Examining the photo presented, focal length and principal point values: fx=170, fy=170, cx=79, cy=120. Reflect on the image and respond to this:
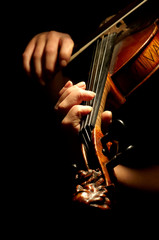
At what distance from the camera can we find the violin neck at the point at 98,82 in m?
0.55

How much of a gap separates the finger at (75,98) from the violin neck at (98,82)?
0.14 ft

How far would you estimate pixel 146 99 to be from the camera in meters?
0.87

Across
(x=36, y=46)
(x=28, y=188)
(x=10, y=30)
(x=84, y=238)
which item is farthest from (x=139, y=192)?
(x=10, y=30)

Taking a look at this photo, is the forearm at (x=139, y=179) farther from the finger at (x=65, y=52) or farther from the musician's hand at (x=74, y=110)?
the finger at (x=65, y=52)

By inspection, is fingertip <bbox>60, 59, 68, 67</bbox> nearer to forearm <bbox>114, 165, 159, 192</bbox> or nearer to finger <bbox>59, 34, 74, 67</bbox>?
finger <bbox>59, 34, 74, 67</bbox>

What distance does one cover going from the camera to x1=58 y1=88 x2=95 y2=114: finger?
2.00 ft

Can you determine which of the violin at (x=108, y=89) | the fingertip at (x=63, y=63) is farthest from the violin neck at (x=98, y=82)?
the fingertip at (x=63, y=63)

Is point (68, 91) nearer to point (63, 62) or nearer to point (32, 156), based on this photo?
point (63, 62)

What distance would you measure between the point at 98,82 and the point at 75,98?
17 centimetres

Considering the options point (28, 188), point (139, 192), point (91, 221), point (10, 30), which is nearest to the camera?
point (91, 221)

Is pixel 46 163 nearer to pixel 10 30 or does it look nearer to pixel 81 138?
pixel 81 138

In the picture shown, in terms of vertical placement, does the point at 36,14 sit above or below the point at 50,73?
above

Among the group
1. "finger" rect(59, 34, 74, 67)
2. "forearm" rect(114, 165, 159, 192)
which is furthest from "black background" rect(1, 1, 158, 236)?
"finger" rect(59, 34, 74, 67)

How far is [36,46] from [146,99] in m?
0.61
